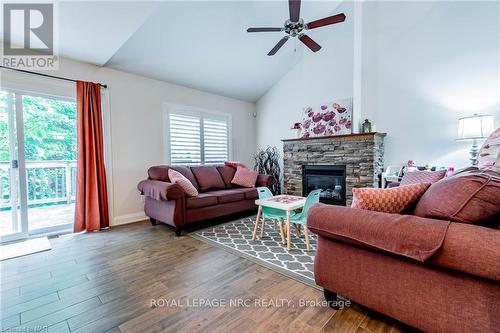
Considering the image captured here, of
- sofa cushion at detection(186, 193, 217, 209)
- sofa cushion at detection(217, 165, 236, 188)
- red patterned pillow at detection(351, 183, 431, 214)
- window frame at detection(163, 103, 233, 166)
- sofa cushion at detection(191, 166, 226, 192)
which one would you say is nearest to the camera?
red patterned pillow at detection(351, 183, 431, 214)

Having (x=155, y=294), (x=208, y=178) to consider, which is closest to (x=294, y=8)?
(x=208, y=178)

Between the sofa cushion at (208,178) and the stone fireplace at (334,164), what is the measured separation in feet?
5.10

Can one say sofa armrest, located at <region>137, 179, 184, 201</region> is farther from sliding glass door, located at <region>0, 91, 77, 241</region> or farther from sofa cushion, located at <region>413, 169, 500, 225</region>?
sofa cushion, located at <region>413, 169, 500, 225</region>

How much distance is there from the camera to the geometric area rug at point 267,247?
2.15 meters

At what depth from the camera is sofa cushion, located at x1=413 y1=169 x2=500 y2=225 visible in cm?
107

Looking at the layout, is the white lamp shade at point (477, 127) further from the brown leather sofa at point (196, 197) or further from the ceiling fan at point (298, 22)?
the brown leather sofa at point (196, 197)

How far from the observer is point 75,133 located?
11.4ft

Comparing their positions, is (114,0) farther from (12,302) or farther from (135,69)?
(12,302)

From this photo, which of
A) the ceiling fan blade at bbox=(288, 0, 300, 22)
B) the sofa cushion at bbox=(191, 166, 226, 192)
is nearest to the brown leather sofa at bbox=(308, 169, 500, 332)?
the ceiling fan blade at bbox=(288, 0, 300, 22)

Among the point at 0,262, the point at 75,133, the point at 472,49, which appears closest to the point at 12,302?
the point at 0,262

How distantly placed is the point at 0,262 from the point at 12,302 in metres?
1.04

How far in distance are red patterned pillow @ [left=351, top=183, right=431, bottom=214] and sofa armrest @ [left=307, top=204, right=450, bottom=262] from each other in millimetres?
93

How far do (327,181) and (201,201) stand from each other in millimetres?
2514

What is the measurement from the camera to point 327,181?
4.46m
